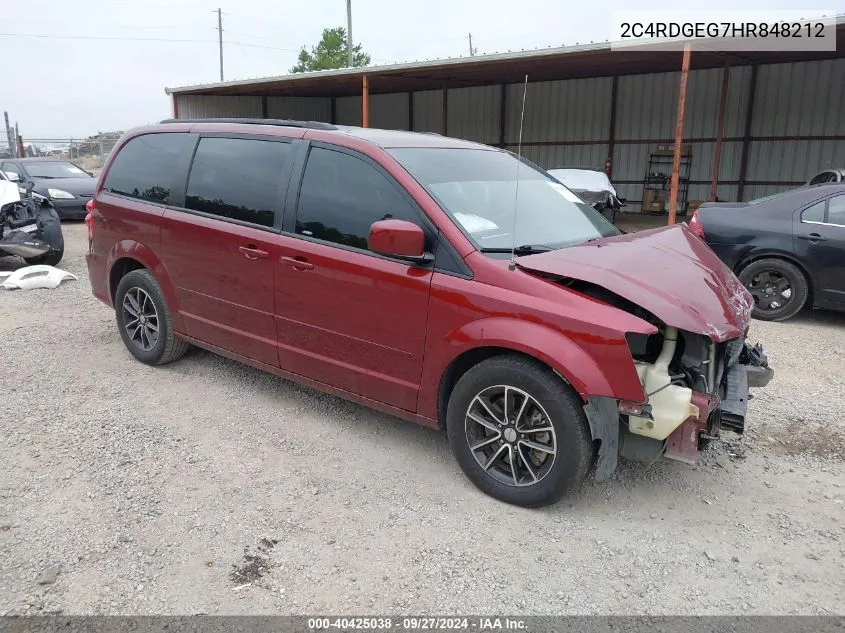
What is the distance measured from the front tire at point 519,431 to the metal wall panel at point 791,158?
Result: 56.4 feet

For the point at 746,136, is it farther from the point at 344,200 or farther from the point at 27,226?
the point at 344,200

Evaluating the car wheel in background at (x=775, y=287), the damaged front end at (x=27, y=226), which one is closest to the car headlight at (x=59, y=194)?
the damaged front end at (x=27, y=226)

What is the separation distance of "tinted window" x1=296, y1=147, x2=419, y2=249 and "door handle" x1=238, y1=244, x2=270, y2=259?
0.97ft

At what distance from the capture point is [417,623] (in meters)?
2.49

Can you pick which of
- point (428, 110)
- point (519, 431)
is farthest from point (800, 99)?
point (519, 431)

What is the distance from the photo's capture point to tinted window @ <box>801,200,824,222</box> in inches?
261

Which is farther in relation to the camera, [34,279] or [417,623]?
[34,279]

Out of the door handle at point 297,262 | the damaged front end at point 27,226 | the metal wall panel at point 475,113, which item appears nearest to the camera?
the door handle at point 297,262

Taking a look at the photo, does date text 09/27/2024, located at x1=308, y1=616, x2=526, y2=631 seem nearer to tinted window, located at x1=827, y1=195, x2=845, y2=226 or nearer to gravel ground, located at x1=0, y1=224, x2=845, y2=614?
gravel ground, located at x1=0, y1=224, x2=845, y2=614

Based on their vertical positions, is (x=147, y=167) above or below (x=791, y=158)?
below

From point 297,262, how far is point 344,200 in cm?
46

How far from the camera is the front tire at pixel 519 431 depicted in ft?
9.93

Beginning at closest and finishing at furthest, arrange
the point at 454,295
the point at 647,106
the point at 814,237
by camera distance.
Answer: the point at 454,295
the point at 814,237
the point at 647,106

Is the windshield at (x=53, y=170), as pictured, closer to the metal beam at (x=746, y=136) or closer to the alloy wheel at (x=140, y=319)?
the alloy wheel at (x=140, y=319)
